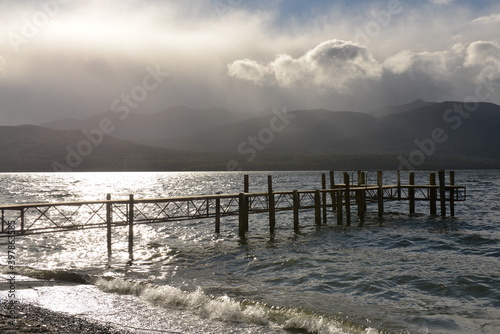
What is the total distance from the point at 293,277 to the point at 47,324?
972 cm

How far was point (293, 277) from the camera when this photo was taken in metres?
17.8

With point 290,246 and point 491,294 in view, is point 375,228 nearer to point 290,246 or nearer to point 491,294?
point 290,246

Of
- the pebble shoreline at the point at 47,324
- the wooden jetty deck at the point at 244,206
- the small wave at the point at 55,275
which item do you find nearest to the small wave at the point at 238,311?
the small wave at the point at 55,275

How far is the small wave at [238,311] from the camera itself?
476 inches

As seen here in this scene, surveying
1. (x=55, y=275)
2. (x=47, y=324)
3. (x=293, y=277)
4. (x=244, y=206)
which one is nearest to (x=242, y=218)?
(x=244, y=206)

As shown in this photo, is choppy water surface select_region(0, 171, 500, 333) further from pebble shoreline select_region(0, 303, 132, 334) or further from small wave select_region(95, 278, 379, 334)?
pebble shoreline select_region(0, 303, 132, 334)

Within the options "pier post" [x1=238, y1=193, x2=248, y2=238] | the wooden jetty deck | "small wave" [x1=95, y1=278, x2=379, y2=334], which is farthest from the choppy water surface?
the wooden jetty deck

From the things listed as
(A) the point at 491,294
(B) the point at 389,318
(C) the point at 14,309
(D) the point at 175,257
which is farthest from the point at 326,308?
(D) the point at 175,257

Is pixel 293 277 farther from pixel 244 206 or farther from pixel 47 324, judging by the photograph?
pixel 244 206

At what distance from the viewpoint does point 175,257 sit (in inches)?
893

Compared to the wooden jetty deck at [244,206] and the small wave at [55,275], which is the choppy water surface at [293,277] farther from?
the wooden jetty deck at [244,206]

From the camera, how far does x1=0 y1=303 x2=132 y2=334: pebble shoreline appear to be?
35.3 ft

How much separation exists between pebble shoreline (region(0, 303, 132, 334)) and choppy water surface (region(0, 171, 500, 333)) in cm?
76

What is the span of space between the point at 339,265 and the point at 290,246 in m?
5.74
